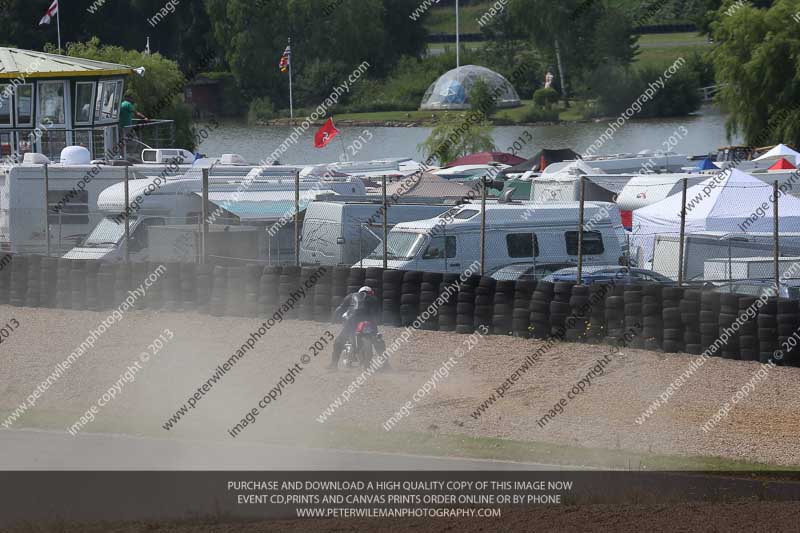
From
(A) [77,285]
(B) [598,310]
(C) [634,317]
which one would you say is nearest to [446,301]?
(B) [598,310]

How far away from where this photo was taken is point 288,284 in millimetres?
21328

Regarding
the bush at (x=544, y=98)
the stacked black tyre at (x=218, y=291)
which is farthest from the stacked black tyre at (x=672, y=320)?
the bush at (x=544, y=98)

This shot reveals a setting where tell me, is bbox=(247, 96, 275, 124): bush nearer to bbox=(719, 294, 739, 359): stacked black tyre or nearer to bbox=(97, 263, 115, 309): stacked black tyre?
bbox=(97, 263, 115, 309): stacked black tyre

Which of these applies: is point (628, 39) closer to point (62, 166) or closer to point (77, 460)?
point (62, 166)

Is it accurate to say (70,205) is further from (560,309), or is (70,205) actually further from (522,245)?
(560,309)

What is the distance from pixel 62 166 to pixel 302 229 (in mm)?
6842

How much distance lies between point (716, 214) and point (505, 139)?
55808 mm

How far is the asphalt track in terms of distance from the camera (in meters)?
12.4

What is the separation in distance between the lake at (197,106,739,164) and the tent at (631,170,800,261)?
3786 cm

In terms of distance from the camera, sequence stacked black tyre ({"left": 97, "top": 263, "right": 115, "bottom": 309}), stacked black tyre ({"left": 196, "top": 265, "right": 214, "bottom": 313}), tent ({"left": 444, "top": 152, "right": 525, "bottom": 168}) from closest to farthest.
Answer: stacked black tyre ({"left": 196, "top": 265, "right": 214, "bottom": 313}) < stacked black tyre ({"left": 97, "top": 263, "right": 115, "bottom": 309}) < tent ({"left": 444, "top": 152, "right": 525, "bottom": 168})

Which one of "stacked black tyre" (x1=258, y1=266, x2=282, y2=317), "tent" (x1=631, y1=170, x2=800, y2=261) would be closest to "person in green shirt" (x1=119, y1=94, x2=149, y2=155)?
"stacked black tyre" (x1=258, y1=266, x2=282, y2=317)

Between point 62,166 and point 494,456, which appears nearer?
point 494,456

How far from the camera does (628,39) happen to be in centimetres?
9619

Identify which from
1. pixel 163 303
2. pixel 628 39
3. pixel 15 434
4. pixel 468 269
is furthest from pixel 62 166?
pixel 628 39
